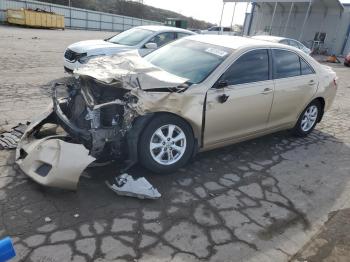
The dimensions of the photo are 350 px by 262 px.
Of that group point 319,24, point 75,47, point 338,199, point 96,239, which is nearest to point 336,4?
point 319,24

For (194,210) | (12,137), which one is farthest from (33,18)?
(194,210)

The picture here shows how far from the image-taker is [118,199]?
3.68m

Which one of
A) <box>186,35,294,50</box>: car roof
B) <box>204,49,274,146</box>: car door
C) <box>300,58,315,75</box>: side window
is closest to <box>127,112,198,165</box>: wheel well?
<box>204,49,274,146</box>: car door

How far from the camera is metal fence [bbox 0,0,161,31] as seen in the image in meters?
32.9

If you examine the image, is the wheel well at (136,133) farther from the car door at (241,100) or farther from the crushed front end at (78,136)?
the car door at (241,100)

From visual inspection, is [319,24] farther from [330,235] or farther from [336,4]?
[330,235]

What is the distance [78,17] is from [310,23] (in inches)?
1013

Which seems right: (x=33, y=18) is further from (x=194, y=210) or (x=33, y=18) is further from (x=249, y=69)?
(x=194, y=210)

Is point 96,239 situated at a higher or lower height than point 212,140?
lower

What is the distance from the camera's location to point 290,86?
5273 millimetres

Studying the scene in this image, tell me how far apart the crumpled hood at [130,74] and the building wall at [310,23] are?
31.2 metres

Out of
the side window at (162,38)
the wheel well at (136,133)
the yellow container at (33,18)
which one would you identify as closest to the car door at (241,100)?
the wheel well at (136,133)

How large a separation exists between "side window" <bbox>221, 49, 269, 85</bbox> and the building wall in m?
30.2

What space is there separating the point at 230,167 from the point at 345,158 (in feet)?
7.13
